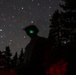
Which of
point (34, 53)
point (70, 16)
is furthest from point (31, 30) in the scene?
point (70, 16)

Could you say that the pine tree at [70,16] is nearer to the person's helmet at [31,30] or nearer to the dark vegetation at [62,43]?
the dark vegetation at [62,43]

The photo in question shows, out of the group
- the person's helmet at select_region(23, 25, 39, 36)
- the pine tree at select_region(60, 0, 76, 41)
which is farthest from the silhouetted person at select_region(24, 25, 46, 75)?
the pine tree at select_region(60, 0, 76, 41)

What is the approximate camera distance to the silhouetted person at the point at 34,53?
5801 mm

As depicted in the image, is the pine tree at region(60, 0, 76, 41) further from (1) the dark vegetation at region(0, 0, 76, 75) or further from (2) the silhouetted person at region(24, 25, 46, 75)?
(2) the silhouetted person at region(24, 25, 46, 75)

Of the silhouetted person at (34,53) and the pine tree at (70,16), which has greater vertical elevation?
the pine tree at (70,16)

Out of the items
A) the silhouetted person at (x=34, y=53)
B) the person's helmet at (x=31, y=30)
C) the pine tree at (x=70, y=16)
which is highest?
the pine tree at (x=70, y=16)

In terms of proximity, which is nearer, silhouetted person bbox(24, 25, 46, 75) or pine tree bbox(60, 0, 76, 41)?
silhouetted person bbox(24, 25, 46, 75)

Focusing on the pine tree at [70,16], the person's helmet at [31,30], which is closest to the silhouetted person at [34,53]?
the person's helmet at [31,30]

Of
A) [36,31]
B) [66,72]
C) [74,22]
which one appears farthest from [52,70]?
[74,22]

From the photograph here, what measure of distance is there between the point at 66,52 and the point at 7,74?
1.96 m

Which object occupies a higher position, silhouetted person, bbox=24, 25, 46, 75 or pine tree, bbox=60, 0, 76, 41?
pine tree, bbox=60, 0, 76, 41

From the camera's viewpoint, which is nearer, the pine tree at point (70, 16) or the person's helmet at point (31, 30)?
the person's helmet at point (31, 30)

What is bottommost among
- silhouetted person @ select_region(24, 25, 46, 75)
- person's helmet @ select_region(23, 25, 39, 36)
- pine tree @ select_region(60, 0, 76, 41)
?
silhouetted person @ select_region(24, 25, 46, 75)

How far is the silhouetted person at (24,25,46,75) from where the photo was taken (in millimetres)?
5801
